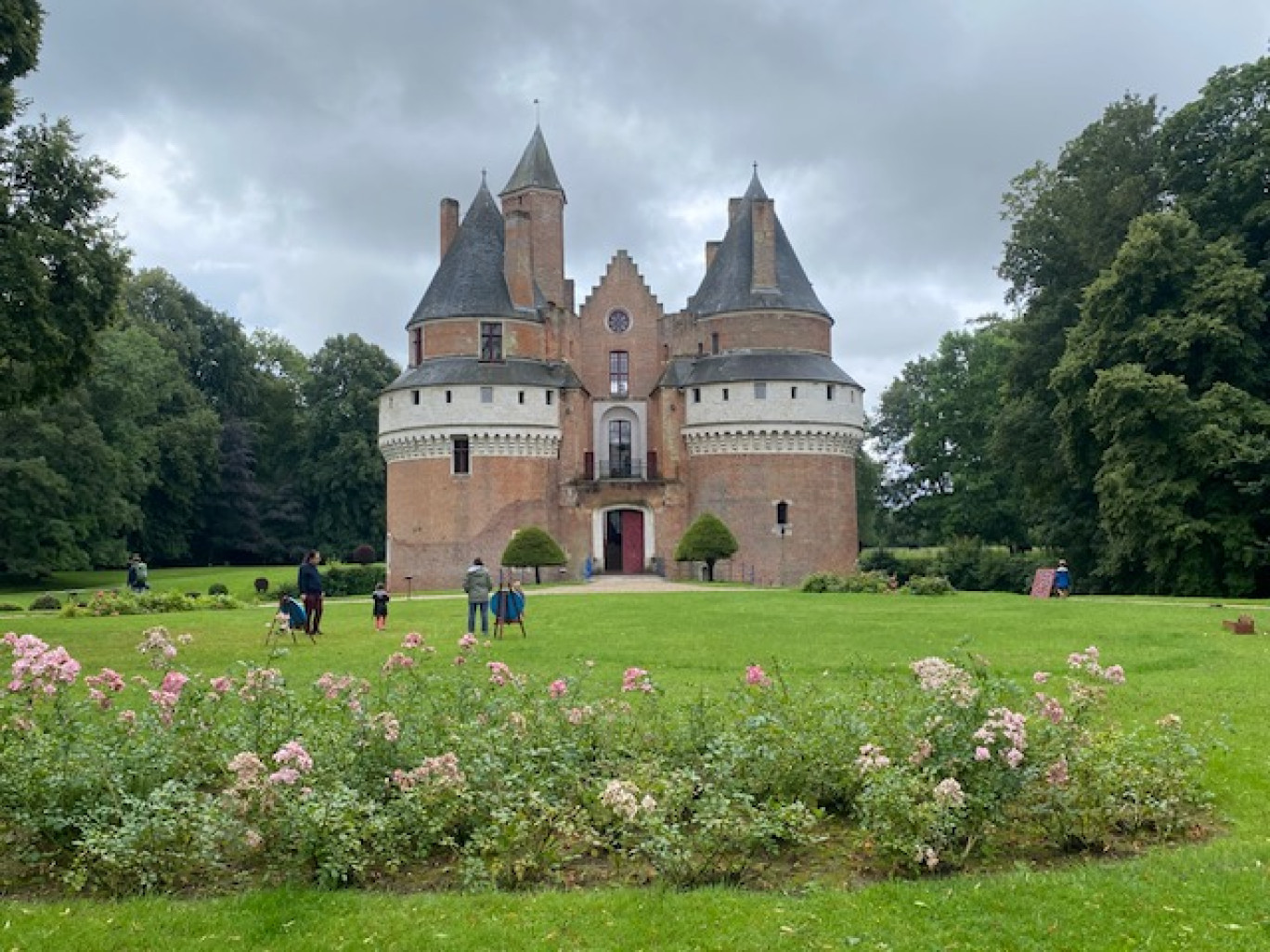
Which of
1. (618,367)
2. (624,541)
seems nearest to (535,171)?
(618,367)

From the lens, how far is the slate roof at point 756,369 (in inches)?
1690

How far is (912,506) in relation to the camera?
188ft

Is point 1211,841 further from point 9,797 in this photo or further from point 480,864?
point 9,797

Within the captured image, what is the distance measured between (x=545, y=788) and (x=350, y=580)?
122 ft

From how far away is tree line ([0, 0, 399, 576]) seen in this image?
1838 inches

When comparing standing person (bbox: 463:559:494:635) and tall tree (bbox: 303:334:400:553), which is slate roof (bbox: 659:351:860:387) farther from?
standing person (bbox: 463:559:494:635)

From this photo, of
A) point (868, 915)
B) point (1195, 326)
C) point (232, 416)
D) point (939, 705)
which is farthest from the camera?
point (232, 416)

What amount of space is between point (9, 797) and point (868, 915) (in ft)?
17.1

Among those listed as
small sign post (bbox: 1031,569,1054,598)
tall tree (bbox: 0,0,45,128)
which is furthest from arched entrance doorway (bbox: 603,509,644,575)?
tall tree (bbox: 0,0,45,128)

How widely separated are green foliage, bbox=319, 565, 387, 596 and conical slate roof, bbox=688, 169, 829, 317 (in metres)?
16.9

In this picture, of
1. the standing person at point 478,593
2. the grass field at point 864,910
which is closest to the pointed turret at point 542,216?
the standing person at point 478,593

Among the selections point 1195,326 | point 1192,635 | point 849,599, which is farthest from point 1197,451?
point 1192,635

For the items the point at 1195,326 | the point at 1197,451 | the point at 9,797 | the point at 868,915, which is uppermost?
the point at 1195,326

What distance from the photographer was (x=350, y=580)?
42.7 m
